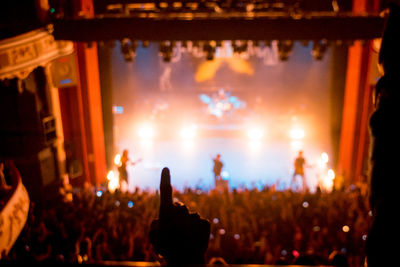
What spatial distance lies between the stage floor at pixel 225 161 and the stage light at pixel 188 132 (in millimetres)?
646

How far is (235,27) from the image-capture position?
7.93 metres

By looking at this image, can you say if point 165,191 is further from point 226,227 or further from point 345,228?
point 345,228

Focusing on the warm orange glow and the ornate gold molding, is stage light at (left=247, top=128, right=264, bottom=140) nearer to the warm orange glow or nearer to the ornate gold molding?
the warm orange glow

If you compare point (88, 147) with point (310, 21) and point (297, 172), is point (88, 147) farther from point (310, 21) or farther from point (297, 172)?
point (310, 21)

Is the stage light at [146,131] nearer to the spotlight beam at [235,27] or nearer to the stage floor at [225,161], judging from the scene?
the stage floor at [225,161]

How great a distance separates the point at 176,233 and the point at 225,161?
12.0 metres

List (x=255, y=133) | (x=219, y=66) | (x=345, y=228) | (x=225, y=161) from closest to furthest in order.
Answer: (x=345, y=228), (x=225, y=161), (x=219, y=66), (x=255, y=133)

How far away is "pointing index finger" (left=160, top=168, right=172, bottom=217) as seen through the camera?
142 cm

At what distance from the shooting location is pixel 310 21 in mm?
7832

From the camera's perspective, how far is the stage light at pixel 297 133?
1585cm

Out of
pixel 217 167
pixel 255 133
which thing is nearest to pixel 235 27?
pixel 217 167

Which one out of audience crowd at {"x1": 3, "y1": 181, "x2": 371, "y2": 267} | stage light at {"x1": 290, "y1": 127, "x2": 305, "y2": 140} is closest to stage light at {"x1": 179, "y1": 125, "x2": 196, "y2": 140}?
stage light at {"x1": 290, "y1": 127, "x2": 305, "y2": 140}

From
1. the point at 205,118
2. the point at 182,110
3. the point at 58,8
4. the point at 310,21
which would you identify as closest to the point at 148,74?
the point at 182,110

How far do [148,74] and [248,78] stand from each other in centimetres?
466
